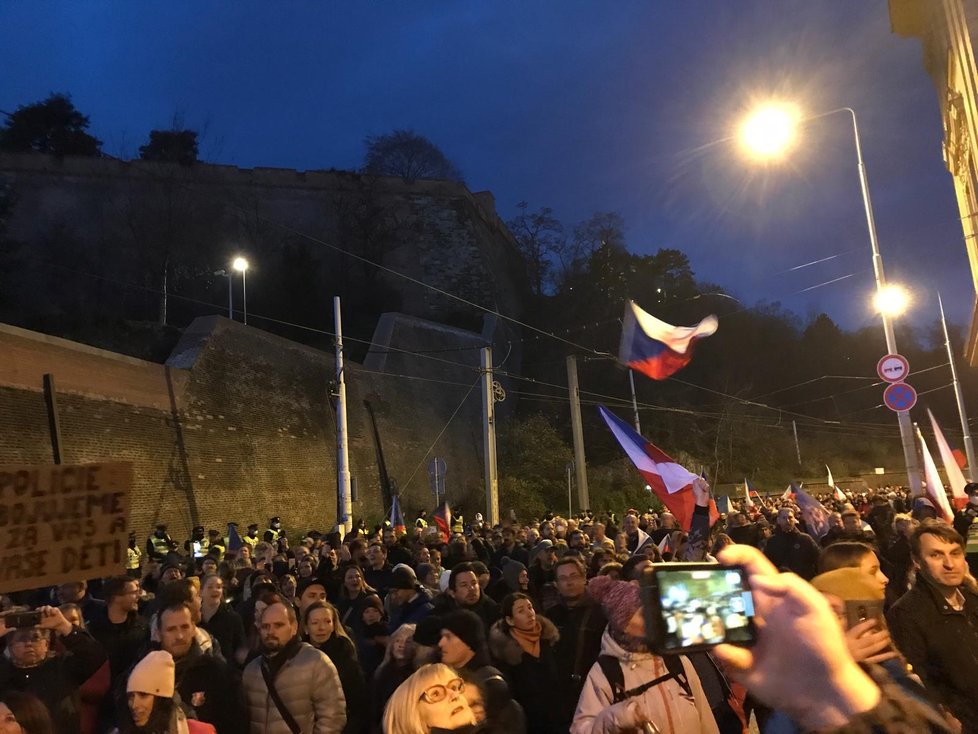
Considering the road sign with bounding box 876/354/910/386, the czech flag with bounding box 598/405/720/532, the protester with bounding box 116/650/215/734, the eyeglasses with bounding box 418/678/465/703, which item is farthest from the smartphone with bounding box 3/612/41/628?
the road sign with bounding box 876/354/910/386

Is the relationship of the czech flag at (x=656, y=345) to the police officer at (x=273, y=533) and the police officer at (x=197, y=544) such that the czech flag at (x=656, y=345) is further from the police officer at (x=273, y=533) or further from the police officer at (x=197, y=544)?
the police officer at (x=197, y=544)

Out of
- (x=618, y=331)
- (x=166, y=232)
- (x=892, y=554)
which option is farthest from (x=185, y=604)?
(x=618, y=331)

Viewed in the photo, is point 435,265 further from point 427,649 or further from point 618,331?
point 427,649

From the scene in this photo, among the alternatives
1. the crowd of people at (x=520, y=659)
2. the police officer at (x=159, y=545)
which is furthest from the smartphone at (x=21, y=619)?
the police officer at (x=159, y=545)

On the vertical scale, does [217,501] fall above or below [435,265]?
below

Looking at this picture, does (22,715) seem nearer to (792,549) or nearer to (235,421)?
(792,549)

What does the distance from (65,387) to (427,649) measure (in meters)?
16.1

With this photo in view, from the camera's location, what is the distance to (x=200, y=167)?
41688mm

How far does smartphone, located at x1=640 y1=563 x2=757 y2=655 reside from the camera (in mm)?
1884

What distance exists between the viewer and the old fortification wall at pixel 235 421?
17.1 m

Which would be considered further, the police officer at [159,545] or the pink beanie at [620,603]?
the police officer at [159,545]

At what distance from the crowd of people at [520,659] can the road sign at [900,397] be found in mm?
7110

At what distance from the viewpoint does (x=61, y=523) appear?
4.23 metres

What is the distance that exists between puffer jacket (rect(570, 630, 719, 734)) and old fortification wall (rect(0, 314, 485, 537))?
15.8 m
